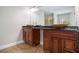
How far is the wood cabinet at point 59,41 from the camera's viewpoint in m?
1.48

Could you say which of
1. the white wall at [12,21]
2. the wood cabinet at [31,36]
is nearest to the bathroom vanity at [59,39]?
the wood cabinet at [31,36]

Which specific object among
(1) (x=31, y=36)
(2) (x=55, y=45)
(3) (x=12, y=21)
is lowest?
(2) (x=55, y=45)

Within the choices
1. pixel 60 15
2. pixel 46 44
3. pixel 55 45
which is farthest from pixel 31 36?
pixel 60 15

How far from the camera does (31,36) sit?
1.57 metres

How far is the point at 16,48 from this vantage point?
5.05 ft

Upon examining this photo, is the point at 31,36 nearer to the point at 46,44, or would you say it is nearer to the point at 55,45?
the point at 46,44

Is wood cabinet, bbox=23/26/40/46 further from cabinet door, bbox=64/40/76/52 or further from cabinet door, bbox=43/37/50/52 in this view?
cabinet door, bbox=64/40/76/52

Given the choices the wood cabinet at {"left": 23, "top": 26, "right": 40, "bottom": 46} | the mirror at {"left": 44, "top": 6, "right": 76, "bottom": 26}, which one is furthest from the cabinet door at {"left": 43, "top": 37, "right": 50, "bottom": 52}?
the mirror at {"left": 44, "top": 6, "right": 76, "bottom": 26}

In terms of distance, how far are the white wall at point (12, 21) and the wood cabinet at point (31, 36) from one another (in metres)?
0.07

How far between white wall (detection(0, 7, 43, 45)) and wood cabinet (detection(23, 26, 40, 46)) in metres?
0.07

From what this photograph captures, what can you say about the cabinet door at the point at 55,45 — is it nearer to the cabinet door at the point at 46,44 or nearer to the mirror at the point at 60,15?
the cabinet door at the point at 46,44

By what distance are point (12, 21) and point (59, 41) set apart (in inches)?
28.1
